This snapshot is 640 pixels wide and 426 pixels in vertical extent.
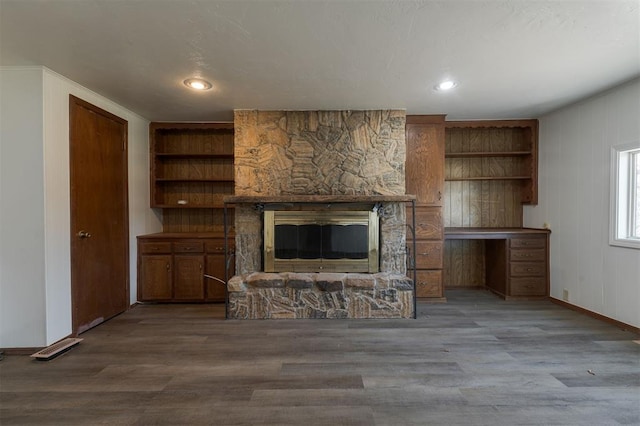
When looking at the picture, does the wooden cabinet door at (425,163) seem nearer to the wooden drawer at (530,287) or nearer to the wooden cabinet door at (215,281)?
the wooden drawer at (530,287)

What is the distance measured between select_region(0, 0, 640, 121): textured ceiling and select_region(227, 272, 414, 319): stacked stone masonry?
199cm

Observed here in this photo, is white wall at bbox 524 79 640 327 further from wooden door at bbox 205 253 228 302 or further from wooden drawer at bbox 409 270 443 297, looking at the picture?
wooden door at bbox 205 253 228 302

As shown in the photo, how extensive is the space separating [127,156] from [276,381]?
3131mm

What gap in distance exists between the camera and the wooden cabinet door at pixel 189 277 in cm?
390

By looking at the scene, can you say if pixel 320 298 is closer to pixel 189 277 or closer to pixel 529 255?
pixel 189 277

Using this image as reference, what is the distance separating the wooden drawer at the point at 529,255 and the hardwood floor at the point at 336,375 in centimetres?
88

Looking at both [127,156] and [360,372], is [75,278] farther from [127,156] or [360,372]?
[360,372]

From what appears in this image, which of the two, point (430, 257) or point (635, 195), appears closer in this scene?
point (635, 195)

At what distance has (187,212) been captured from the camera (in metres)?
4.47

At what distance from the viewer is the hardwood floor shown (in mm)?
1796

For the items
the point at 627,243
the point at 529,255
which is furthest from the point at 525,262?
the point at 627,243

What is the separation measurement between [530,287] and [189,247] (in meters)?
4.42

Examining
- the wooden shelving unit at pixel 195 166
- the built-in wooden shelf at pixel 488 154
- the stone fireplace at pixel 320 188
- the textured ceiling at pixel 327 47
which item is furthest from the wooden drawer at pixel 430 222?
the wooden shelving unit at pixel 195 166

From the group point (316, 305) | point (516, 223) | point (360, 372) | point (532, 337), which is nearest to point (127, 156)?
point (316, 305)
